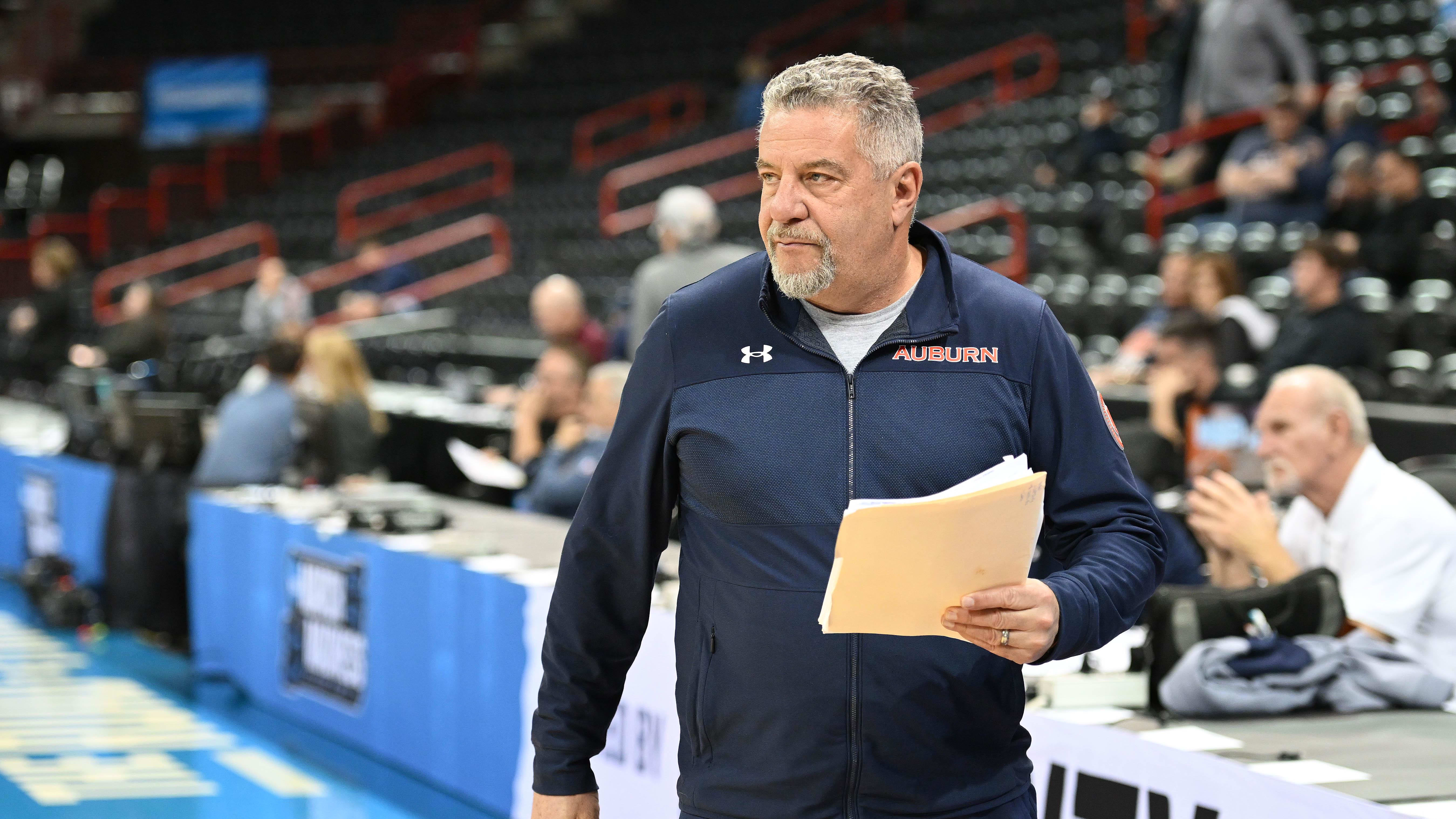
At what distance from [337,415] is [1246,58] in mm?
5505

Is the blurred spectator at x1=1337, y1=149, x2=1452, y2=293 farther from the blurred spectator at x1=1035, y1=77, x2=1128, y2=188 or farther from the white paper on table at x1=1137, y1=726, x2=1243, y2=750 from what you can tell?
the white paper on table at x1=1137, y1=726, x2=1243, y2=750

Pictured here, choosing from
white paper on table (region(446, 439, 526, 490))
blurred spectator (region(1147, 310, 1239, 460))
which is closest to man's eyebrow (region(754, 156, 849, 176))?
white paper on table (region(446, 439, 526, 490))

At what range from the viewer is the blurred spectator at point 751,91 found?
15.6 m

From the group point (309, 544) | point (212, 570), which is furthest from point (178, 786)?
point (212, 570)

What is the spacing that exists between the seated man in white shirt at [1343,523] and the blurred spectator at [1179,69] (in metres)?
6.33

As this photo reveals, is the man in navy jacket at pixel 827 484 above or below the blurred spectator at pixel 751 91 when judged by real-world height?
below

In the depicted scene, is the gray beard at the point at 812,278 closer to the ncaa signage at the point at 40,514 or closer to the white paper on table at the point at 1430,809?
the white paper on table at the point at 1430,809

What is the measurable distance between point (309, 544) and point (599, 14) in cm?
1669

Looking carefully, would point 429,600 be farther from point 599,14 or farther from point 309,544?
point 599,14

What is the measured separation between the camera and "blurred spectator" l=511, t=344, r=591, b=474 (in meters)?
7.20

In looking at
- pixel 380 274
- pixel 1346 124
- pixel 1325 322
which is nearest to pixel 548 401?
pixel 1325 322

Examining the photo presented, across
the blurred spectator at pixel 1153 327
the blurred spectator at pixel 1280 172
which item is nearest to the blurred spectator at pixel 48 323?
the blurred spectator at pixel 1153 327

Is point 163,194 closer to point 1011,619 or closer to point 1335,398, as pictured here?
point 1335,398

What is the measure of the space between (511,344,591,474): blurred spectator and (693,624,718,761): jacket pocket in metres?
5.08
